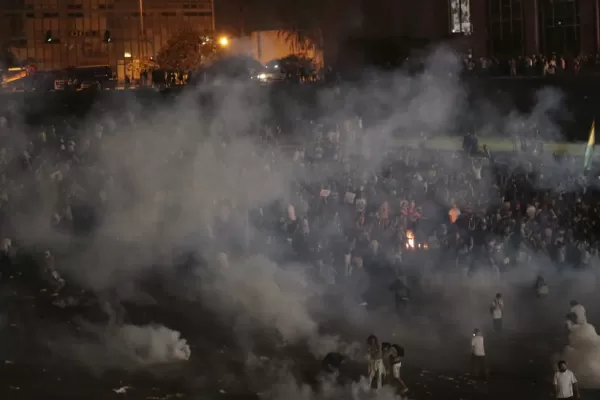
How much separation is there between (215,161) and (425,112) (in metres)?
4.46

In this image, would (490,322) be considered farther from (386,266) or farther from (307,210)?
(307,210)

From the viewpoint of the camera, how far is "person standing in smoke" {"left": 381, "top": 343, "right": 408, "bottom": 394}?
8.32 meters

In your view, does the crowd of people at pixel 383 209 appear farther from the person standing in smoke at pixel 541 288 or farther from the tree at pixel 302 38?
the tree at pixel 302 38

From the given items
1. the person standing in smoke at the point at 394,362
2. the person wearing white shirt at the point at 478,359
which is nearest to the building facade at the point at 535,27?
the person wearing white shirt at the point at 478,359

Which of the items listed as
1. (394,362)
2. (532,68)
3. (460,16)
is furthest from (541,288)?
(460,16)

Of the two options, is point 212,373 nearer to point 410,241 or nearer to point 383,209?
point 410,241

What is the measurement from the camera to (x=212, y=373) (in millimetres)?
9078

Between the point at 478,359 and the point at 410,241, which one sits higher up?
the point at 410,241

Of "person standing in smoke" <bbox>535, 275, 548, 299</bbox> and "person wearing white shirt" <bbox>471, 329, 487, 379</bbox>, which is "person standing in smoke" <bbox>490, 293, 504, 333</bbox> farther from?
"person wearing white shirt" <bbox>471, 329, 487, 379</bbox>

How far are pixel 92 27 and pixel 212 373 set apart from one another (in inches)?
1427

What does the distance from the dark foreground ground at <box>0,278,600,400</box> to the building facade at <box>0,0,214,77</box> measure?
108 feet

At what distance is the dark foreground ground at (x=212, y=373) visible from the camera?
335 inches

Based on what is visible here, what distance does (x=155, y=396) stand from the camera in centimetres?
848

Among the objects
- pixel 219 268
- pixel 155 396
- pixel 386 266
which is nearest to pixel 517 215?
pixel 386 266
